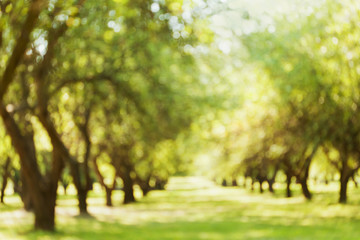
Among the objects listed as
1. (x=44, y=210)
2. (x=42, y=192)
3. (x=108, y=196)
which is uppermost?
(x=42, y=192)

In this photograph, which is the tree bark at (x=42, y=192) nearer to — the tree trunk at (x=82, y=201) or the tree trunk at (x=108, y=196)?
the tree trunk at (x=82, y=201)

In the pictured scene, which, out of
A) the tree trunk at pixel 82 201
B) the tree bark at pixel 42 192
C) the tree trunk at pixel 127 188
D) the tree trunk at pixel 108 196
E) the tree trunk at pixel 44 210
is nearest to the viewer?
the tree bark at pixel 42 192

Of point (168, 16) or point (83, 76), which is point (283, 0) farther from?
point (168, 16)

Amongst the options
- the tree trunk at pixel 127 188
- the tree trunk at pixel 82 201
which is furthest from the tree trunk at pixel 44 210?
the tree trunk at pixel 127 188

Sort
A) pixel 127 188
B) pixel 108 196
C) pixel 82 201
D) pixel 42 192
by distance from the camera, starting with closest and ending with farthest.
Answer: pixel 42 192, pixel 82 201, pixel 108 196, pixel 127 188

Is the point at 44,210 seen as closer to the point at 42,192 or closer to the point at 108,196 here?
the point at 42,192

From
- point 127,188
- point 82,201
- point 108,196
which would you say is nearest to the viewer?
point 82,201

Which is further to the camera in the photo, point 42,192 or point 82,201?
point 82,201

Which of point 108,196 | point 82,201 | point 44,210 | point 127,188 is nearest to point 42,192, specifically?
Answer: point 44,210

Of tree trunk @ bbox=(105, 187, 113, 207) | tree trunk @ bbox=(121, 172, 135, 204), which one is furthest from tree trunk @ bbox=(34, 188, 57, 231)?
tree trunk @ bbox=(121, 172, 135, 204)

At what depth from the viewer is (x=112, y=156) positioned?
34625 mm

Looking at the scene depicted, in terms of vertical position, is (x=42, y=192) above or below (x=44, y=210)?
above

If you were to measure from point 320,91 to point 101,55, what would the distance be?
295 inches

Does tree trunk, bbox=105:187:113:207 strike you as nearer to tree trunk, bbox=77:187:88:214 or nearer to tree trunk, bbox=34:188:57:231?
tree trunk, bbox=77:187:88:214
